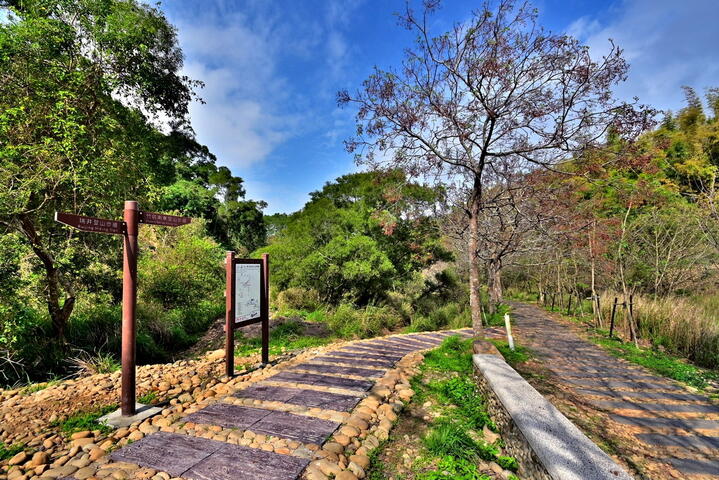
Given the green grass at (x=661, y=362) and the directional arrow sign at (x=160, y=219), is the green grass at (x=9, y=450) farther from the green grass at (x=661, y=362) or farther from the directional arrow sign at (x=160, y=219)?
the green grass at (x=661, y=362)

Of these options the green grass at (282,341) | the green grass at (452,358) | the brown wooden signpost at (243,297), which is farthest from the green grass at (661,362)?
the brown wooden signpost at (243,297)

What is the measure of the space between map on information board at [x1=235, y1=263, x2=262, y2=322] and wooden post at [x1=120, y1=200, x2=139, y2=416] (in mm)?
1404

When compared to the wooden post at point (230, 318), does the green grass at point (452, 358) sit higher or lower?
lower

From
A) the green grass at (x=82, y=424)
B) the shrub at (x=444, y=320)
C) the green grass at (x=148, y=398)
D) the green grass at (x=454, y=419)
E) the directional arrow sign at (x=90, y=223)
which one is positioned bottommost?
the shrub at (x=444, y=320)

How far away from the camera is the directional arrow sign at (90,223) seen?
2.98 meters

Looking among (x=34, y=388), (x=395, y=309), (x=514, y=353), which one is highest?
(x=34, y=388)

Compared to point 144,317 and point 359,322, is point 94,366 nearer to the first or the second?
point 144,317

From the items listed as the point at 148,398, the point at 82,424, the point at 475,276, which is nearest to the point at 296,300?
the point at 475,276

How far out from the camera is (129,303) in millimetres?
3432

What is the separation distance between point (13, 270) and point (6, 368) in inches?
59.4

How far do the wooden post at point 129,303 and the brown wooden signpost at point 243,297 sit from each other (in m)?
1.20

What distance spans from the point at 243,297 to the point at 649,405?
5.95m

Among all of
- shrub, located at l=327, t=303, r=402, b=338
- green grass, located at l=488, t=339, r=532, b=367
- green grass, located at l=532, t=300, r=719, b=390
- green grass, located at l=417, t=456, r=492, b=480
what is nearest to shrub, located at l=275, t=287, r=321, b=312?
shrub, located at l=327, t=303, r=402, b=338

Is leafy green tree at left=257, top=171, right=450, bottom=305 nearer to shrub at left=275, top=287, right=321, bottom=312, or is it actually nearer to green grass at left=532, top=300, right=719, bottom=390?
shrub at left=275, top=287, right=321, bottom=312
